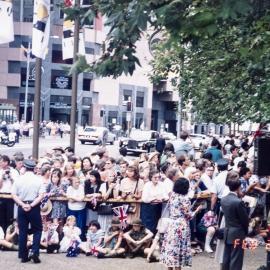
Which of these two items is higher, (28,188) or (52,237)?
(28,188)

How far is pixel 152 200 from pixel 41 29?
6152 mm

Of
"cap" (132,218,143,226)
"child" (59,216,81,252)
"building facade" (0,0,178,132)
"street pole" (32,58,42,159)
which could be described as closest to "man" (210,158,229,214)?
"cap" (132,218,143,226)

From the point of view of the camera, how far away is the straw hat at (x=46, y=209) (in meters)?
12.6

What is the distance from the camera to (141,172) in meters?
13.9

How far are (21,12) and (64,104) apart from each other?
11.7 meters

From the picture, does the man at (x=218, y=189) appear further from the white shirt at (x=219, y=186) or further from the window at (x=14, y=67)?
the window at (x=14, y=67)

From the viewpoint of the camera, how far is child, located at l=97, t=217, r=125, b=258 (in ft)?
39.6

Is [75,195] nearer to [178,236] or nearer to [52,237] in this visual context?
[52,237]

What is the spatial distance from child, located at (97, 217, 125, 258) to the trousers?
4.01 feet

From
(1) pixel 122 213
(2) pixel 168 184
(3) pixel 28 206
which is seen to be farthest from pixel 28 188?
(2) pixel 168 184

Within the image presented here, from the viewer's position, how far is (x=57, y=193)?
12789 millimetres

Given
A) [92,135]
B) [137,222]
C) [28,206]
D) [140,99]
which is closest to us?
[28,206]

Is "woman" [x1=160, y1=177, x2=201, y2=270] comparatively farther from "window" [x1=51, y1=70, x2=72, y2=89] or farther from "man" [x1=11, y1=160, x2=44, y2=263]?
"window" [x1=51, y1=70, x2=72, y2=89]

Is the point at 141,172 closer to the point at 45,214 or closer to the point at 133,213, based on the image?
the point at 133,213
